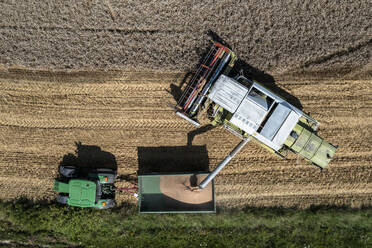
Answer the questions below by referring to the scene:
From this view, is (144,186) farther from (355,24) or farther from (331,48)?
(355,24)

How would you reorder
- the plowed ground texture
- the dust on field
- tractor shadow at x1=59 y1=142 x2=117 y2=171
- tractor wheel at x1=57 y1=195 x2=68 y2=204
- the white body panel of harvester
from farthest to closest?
tractor shadow at x1=59 y1=142 x2=117 y2=171
the plowed ground texture
the dust on field
tractor wheel at x1=57 y1=195 x2=68 y2=204
the white body panel of harvester

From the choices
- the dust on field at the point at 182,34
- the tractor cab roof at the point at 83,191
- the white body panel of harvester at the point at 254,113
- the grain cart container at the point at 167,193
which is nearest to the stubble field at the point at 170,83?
the dust on field at the point at 182,34

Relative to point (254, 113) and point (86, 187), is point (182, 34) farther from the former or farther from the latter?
point (86, 187)

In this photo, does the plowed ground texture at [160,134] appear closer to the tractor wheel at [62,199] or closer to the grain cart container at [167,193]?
the grain cart container at [167,193]

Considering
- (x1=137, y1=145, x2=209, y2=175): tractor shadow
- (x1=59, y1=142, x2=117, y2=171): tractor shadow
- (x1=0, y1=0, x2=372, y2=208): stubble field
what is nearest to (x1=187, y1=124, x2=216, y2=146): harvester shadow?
(x1=0, y1=0, x2=372, y2=208): stubble field

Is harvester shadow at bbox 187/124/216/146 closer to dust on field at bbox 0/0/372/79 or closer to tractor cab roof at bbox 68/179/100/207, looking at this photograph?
dust on field at bbox 0/0/372/79

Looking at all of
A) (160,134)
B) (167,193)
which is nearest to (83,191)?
(167,193)
